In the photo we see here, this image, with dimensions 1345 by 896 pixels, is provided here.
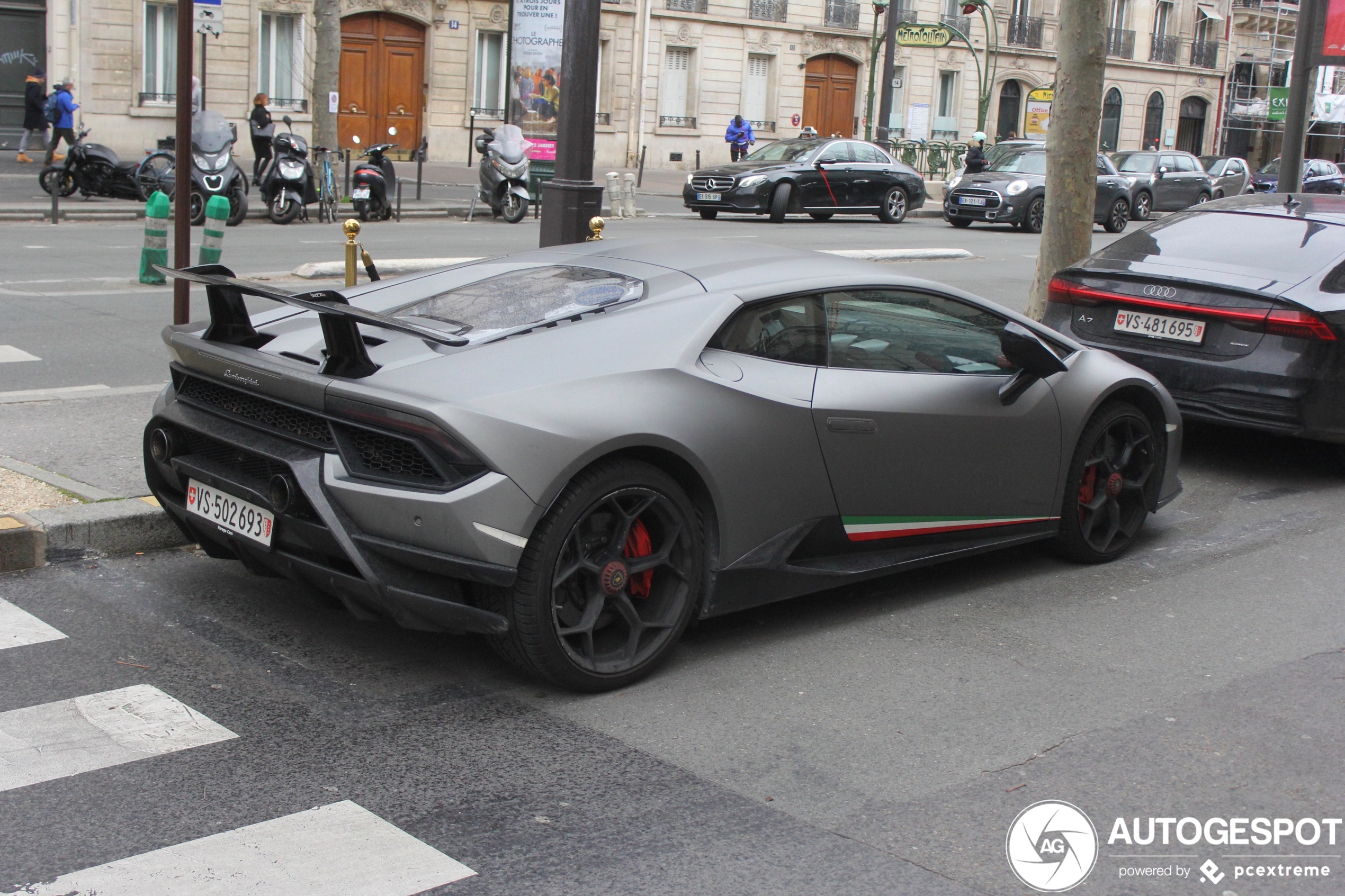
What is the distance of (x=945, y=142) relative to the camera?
135 ft

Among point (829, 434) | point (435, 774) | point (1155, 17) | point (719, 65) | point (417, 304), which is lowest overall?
point (435, 774)

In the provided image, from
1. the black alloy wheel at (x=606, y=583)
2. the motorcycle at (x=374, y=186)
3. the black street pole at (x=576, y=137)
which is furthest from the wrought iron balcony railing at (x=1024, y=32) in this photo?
the black alloy wheel at (x=606, y=583)

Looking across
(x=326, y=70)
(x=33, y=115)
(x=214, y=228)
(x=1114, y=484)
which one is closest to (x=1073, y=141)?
(x=1114, y=484)

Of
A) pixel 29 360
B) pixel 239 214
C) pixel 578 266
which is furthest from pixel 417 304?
pixel 239 214

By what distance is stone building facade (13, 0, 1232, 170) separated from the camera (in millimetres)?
31422

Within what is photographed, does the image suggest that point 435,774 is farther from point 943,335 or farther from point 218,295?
point 943,335

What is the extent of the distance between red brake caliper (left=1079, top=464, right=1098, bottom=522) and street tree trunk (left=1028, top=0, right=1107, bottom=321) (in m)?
5.67

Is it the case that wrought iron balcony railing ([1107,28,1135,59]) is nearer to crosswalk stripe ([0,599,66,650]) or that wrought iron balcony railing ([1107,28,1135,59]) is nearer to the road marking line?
the road marking line

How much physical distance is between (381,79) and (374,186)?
628 inches

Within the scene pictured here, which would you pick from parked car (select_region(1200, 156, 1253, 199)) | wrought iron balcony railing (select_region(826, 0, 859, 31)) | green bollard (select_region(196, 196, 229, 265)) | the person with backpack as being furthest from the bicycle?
wrought iron balcony railing (select_region(826, 0, 859, 31))

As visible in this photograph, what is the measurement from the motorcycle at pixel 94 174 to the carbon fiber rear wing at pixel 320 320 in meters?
16.7

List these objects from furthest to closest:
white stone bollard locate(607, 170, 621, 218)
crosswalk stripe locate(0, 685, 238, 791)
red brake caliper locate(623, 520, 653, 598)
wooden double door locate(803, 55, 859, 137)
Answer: wooden double door locate(803, 55, 859, 137) → white stone bollard locate(607, 170, 621, 218) → red brake caliper locate(623, 520, 653, 598) → crosswalk stripe locate(0, 685, 238, 791)

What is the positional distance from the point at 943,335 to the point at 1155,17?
5673 cm

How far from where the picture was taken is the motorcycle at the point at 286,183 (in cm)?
1986
